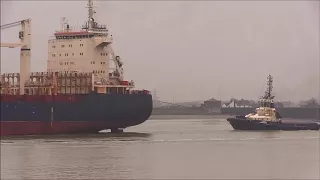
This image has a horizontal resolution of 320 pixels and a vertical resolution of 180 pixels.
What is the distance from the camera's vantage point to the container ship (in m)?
44.4

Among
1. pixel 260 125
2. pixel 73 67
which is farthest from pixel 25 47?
→ pixel 260 125

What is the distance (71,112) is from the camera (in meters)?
45.7

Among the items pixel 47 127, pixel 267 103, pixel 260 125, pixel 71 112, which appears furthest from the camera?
pixel 267 103

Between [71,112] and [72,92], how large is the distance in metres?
2.51

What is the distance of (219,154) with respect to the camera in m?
29.4

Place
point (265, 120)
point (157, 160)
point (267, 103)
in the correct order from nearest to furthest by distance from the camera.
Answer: point (157, 160)
point (265, 120)
point (267, 103)

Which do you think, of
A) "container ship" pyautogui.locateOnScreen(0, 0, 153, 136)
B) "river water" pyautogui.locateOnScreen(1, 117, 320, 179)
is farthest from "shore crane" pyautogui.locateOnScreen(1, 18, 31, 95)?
"river water" pyautogui.locateOnScreen(1, 117, 320, 179)

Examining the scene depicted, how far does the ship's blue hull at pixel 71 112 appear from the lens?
4369 centimetres

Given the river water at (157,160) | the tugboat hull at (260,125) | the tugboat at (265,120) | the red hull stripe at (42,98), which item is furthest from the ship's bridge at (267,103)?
the river water at (157,160)

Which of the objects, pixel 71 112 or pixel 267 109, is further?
pixel 267 109

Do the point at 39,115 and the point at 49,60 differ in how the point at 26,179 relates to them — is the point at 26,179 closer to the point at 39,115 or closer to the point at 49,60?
the point at 39,115

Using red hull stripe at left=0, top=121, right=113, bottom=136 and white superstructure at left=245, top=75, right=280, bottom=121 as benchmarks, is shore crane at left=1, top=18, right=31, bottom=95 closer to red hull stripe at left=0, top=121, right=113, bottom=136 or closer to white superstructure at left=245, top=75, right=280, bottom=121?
red hull stripe at left=0, top=121, right=113, bottom=136

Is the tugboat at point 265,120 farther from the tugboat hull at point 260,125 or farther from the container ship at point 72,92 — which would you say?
the container ship at point 72,92

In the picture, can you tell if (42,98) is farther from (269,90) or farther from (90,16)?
(269,90)
